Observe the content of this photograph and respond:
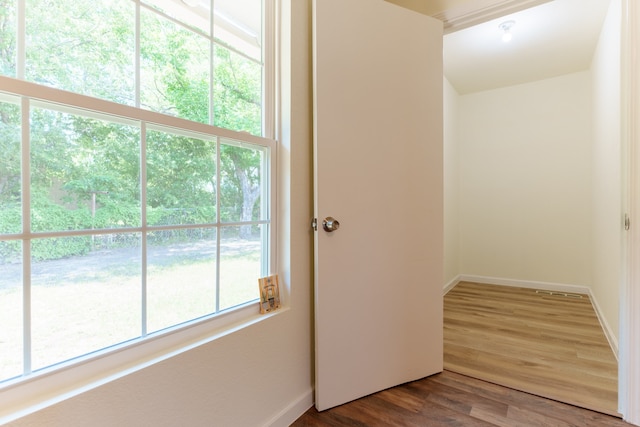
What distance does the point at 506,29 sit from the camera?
2459mm

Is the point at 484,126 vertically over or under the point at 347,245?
over

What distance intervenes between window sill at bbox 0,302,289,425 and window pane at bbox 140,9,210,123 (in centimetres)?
75

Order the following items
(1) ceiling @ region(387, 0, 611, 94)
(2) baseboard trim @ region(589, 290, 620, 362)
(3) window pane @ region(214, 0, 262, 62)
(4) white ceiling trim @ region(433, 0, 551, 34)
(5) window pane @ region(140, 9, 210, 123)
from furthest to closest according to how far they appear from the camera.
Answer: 1. (2) baseboard trim @ region(589, 290, 620, 362)
2. (1) ceiling @ region(387, 0, 611, 94)
3. (4) white ceiling trim @ region(433, 0, 551, 34)
4. (3) window pane @ region(214, 0, 262, 62)
5. (5) window pane @ region(140, 9, 210, 123)

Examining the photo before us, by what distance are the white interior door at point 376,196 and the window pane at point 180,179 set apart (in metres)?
0.49

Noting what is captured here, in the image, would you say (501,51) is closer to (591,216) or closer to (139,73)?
(591,216)

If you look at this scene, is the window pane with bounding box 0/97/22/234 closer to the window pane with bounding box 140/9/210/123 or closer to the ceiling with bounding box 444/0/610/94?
the window pane with bounding box 140/9/210/123

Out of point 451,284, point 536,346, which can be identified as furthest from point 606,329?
point 451,284

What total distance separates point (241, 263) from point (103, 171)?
581 millimetres

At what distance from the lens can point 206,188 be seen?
3.56 ft

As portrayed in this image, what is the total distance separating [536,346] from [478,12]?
2211 millimetres

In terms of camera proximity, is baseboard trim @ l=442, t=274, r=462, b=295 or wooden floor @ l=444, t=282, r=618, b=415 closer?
wooden floor @ l=444, t=282, r=618, b=415

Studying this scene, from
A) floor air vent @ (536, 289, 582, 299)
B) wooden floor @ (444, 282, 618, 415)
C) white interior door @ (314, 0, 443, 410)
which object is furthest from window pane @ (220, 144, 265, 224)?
floor air vent @ (536, 289, 582, 299)

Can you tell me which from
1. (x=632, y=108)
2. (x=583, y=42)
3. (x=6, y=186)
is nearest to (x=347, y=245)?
(x=6, y=186)

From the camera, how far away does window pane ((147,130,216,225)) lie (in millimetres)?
950
